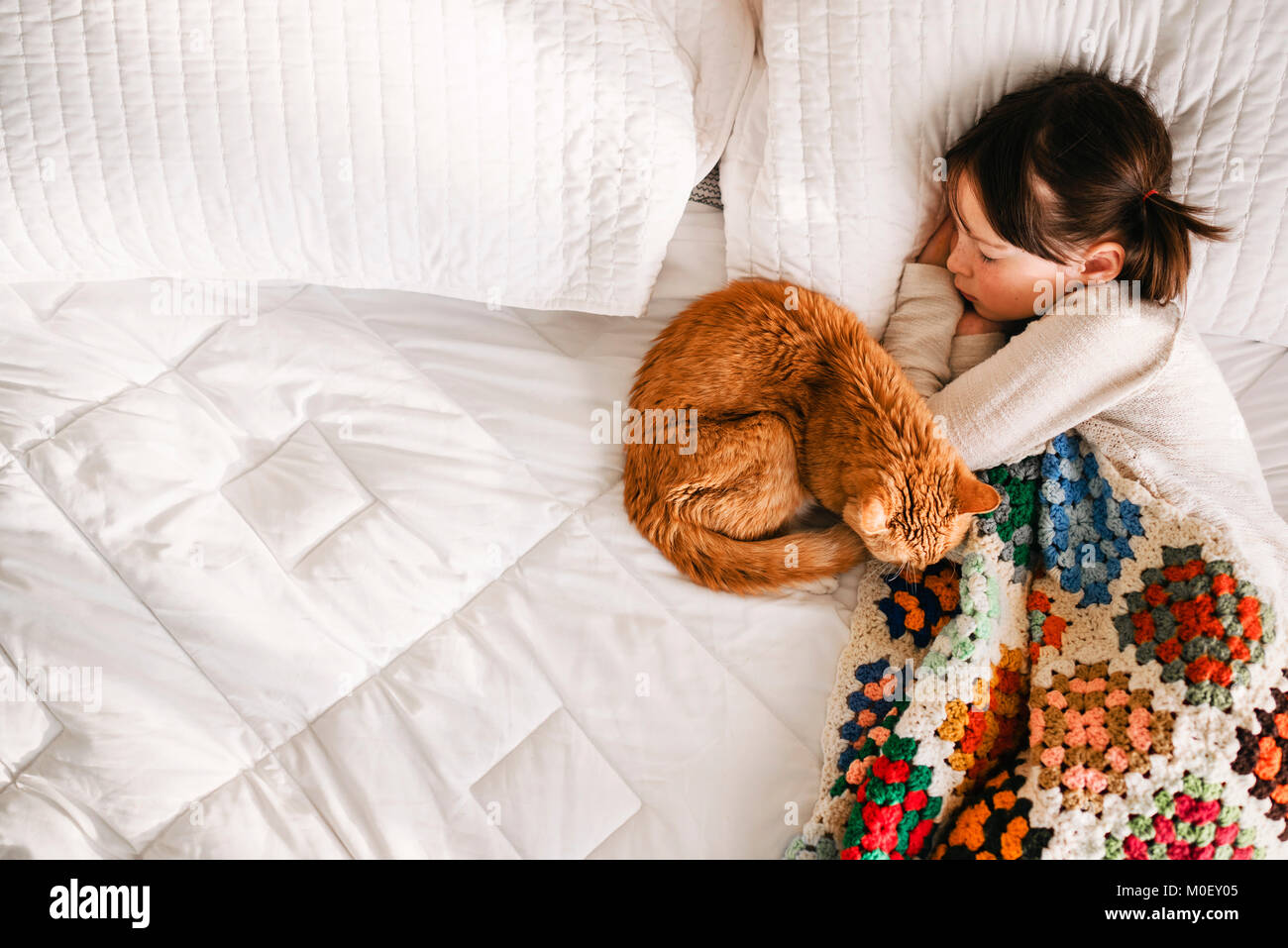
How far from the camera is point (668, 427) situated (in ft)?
3.46

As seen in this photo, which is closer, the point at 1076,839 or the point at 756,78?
the point at 1076,839

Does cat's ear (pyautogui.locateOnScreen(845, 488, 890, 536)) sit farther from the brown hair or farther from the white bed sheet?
the brown hair

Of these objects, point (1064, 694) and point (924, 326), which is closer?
point (1064, 694)

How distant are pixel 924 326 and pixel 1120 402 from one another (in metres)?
0.26

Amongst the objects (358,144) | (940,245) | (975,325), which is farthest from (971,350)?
(358,144)

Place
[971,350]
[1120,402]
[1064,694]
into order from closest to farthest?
1. [1064,694]
2. [1120,402]
3. [971,350]

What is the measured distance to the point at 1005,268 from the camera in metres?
1.08

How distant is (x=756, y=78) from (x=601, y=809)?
989mm

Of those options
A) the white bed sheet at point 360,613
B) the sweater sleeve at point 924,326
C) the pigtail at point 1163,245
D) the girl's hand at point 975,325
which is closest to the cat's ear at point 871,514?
the white bed sheet at point 360,613

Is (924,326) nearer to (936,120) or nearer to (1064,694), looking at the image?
(936,120)

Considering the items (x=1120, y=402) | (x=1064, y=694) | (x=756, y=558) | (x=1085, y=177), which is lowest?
(x=1064, y=694)

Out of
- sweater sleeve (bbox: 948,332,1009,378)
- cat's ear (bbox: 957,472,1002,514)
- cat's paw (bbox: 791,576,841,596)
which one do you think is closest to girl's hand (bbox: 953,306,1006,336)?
sweater sleeve (bbox: 948,332,1009,378)
